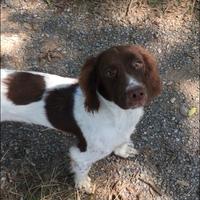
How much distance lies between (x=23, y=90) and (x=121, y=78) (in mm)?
770

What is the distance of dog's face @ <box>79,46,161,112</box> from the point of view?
2.71m

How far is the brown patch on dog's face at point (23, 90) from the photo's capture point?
3.23 m

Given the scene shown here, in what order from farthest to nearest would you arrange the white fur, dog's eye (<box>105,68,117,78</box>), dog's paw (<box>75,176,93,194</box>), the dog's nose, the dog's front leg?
dog's paw (<box>75,176,93,194</box>), the dog's front leg, the white fur, dog's eye (<box>105,68,117,78</box>), the dog's nose

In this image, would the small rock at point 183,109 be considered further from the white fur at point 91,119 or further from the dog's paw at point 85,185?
the dog's paw at point 85,185

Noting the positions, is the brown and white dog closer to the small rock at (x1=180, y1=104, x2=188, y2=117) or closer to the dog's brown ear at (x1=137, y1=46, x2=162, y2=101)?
the dog's brown ear at (x1=137, y1=46, x2=162, y2=101)

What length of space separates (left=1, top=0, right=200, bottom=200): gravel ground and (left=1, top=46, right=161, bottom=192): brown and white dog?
36 centimetres

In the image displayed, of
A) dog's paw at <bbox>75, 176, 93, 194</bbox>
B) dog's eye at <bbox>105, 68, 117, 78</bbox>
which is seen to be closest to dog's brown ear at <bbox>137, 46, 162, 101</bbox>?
dog's eye at <bbox>105, 68, 117, 78</bbox>

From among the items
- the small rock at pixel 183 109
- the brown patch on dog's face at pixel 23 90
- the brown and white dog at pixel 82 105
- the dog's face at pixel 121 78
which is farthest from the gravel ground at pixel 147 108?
the dog's face at pixel 121 78

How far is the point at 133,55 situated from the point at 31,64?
1.60 m

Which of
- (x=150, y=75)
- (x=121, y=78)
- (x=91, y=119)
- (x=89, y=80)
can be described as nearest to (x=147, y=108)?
(x=91, y=119)

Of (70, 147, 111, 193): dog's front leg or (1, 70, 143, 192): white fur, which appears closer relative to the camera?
(1, 70, 143, 192): white fur

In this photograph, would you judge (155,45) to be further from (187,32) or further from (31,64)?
(31,64)

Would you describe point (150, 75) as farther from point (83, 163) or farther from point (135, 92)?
point (83, 163)

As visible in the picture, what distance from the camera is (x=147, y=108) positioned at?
157 inches
